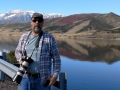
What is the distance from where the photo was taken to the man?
337 centimetres

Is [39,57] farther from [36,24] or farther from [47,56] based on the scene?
[36,24]

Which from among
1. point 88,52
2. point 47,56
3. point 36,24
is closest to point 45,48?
point 47,56

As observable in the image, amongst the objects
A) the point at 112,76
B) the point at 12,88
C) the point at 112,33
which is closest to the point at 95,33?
the point at 112,33

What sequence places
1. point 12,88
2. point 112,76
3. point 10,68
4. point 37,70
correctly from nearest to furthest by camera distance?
point 37,70 → point 10,68 → point 12,88 → point 112,76

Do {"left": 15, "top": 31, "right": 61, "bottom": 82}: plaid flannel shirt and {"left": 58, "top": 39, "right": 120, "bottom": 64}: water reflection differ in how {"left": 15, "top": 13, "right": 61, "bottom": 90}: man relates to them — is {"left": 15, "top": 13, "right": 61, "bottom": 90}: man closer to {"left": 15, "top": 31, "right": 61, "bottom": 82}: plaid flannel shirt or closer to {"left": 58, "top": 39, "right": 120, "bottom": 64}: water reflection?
{"left": 15, "top": 31, "right": 61, "bottom": 82}: plaid flannel shirt

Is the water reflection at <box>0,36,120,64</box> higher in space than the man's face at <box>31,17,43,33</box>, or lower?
lower

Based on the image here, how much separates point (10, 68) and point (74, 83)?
1274 cm

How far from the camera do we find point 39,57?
11.1ft

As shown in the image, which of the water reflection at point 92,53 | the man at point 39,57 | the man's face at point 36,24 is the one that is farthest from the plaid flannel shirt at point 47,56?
the water reflection at point 92,53

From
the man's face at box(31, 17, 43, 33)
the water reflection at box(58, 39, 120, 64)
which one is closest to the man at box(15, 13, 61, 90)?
the man's face at box(31, 17, 43, 33)

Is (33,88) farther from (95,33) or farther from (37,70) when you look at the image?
(95,33)

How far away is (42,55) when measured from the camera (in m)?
3.39

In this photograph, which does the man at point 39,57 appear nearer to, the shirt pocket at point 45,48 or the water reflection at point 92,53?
the shirt pocket at point 45,48

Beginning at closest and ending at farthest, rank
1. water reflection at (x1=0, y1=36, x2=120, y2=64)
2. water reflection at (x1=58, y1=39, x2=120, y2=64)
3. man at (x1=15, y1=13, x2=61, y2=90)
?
man at (x1=15, y1=13, x2=61, y2=90) < water reflection at (x1=58, y1=39, x2=120, y2=64) < water reflection at (x1=0, y1=36, x2=120, y2=64)
